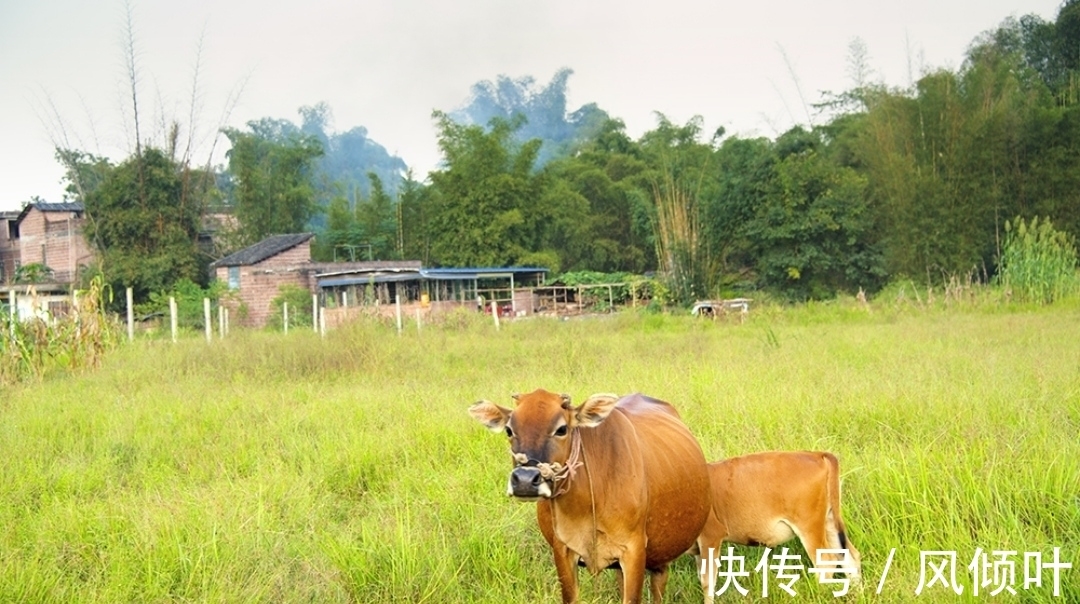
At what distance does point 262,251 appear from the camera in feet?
102

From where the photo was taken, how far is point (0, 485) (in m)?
5.33

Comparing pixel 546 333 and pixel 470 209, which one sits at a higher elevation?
pixel 470 209

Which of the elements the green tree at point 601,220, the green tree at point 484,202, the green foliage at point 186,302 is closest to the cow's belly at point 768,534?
the green foliage at point 186,302

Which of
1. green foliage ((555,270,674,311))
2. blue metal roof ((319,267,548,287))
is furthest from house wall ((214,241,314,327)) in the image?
green foliage ((555,270,674,311))

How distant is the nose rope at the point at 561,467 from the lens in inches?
116

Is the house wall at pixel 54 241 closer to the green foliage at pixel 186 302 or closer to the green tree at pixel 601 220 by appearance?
the green foliage at pixel 186 302

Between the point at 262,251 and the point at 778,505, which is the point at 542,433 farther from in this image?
the point at 262,251

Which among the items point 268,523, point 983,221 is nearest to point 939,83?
point 983,221

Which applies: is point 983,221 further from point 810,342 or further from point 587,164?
point 587,164

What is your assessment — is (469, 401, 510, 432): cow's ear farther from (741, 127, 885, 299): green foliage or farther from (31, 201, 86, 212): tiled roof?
(31, 201, 86, 212): tiled roof

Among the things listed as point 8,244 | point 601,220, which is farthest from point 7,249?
point 601,220

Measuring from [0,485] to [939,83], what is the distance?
2169cm

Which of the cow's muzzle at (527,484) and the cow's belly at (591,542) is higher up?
the cow's muzzle at (527,484)

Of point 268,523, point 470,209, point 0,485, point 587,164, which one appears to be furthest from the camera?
point 587,164
